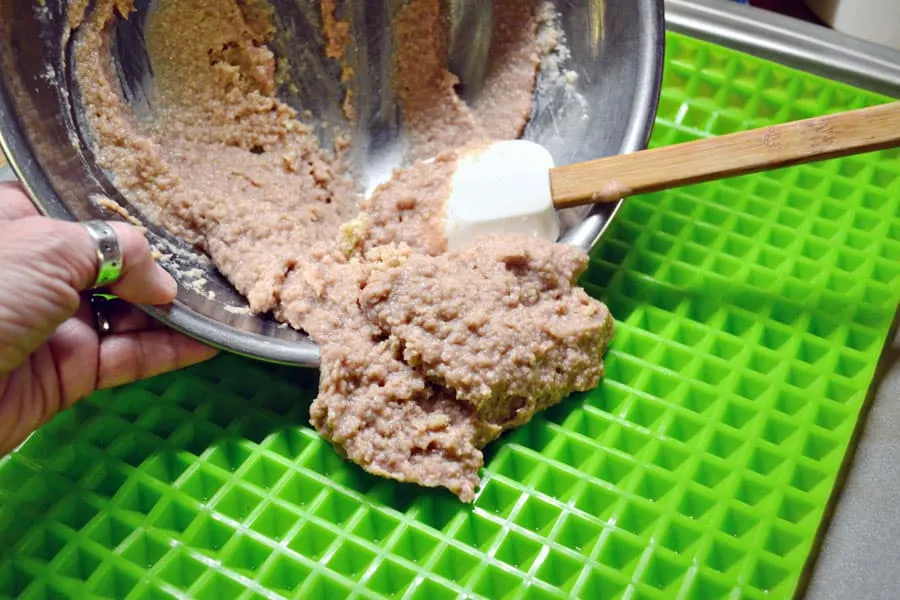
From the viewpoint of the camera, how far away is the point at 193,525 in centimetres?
83

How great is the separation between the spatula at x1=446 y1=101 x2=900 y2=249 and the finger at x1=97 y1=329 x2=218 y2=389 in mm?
307

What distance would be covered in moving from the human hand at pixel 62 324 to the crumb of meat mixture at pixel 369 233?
107 millimetres

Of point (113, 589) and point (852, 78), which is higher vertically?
point (852, 78)

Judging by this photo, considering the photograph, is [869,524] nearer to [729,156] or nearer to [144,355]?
[729,156]

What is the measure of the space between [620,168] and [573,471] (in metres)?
0.33

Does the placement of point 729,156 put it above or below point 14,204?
above

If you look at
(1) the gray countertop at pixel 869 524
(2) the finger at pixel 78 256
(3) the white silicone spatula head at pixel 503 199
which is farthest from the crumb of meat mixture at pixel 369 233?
(1) the gray countertop at pixel 869 524

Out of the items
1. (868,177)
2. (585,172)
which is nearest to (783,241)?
(868,177)

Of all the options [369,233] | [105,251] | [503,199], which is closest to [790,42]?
[503,199]

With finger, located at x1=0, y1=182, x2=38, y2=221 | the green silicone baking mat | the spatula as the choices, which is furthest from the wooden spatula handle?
finger, located at x1=0, y1=182, x2=38, y2=221

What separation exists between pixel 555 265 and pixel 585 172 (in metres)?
0.11

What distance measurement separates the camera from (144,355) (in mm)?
909

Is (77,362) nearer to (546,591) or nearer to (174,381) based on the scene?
(174,381)

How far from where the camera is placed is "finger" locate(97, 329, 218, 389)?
0.90 meters
